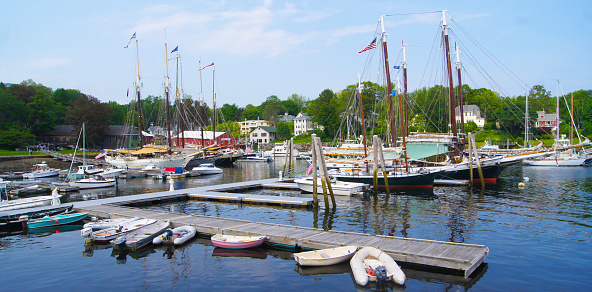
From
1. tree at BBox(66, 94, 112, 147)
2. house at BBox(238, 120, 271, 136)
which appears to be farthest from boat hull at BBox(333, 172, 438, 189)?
house at BBox(238, 120, 271, 136)

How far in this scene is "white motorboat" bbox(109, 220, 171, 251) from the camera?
59.9ft

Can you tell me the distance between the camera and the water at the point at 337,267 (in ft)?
46.8

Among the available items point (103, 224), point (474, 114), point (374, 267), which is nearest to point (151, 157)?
point (103, 224)

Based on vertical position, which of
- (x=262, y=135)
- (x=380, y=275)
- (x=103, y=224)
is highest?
(x=262, y=135)

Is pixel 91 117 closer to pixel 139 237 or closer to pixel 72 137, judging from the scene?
pixel 72 137

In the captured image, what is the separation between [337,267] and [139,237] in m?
9.43

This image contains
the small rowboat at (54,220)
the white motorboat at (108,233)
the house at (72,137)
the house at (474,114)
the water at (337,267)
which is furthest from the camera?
the house at (474,114)

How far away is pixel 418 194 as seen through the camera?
34.6 m

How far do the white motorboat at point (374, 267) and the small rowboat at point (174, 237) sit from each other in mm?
8316

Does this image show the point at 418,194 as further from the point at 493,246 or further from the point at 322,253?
the point at 322,253

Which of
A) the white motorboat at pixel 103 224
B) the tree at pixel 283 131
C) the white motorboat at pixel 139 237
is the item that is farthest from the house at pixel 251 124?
the white motorboat at pixel 139 237

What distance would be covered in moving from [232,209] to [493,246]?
16.9m

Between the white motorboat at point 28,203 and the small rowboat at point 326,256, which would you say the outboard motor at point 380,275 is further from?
the white motorboat at point 28,203

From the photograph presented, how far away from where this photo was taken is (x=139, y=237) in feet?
61.8
